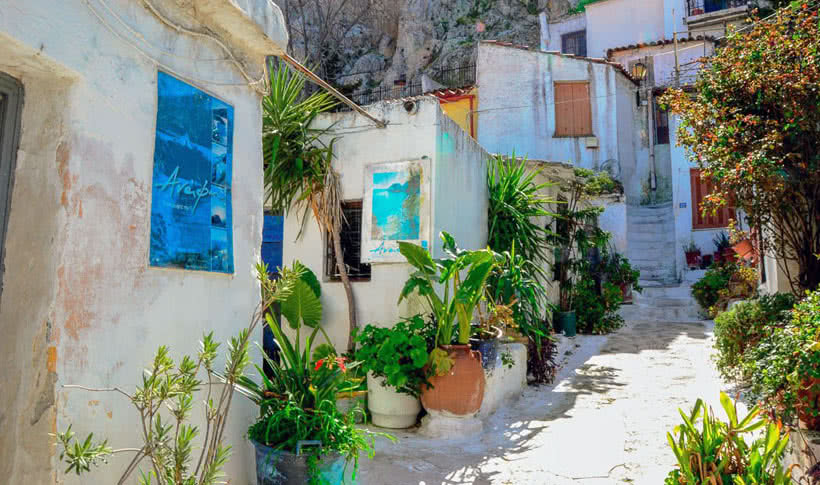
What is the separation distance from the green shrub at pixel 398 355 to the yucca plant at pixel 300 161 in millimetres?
1101

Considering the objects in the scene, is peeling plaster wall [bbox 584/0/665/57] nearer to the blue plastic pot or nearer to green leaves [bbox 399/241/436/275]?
green leaves [bbox 399/241/436/275]

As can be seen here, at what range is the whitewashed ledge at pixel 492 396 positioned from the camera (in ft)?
18.7

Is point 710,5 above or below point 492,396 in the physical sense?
above

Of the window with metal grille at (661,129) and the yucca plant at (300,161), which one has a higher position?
the window with metal grille at (661,129)

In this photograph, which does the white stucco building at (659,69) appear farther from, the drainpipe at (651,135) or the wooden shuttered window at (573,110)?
the wooden shuttered window at (573,110)

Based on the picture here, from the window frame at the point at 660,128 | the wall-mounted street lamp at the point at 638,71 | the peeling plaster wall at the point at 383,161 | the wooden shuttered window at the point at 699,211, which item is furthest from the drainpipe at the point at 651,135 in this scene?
the peeling plaster wall at the point at 383,161

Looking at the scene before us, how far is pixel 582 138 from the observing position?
17672 mm

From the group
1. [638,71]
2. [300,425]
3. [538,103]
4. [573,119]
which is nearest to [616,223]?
[573,119]

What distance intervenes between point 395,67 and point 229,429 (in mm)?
24171

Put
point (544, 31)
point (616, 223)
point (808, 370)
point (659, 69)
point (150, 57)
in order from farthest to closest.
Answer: point (544, 31)
point (659, 69)
point (616, 223)
point (808, 370)
point (150, 57)

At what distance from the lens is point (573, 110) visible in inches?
698

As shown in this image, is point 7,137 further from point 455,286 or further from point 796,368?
point 796,368

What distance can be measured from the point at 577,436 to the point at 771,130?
153 inches

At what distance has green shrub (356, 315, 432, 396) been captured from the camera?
5.59 meters
